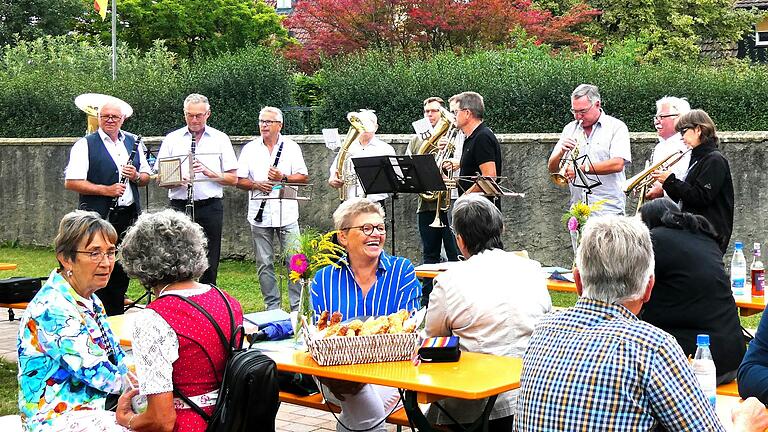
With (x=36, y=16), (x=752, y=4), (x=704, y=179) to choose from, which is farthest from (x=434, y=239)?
(x=36, y=16)

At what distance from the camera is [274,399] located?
14.4 feet

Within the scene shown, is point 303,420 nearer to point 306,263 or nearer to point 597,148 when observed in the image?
point 306,263

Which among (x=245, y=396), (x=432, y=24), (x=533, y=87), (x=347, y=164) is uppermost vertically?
(x=432, y=24)

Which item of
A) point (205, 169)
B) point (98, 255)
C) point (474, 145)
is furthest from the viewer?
point (205, 169)

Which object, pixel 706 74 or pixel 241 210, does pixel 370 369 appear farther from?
pixel 241 210

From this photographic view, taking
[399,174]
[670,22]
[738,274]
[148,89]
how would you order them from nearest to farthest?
[738,274] → [399,174] → [148,89] → [670,22]

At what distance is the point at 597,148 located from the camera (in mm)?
9562

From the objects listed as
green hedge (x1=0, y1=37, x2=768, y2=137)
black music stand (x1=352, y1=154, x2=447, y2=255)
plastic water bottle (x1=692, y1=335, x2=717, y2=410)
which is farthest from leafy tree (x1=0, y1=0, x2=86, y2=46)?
plastic water bottle (x1=692, y1=335, x2=717, y2=410)

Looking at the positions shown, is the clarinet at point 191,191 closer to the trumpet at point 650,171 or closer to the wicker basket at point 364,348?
the trumpet at point 650,171

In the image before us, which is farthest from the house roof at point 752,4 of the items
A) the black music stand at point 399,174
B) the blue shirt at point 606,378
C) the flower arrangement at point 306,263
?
the blue shirt at point 606,378

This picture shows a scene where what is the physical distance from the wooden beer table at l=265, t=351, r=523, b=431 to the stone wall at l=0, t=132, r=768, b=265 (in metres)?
6.91

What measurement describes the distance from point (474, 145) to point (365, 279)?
427cm

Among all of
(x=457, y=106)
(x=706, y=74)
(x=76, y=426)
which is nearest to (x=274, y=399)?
(x=76, y=426)

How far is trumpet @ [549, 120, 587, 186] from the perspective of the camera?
948cm
